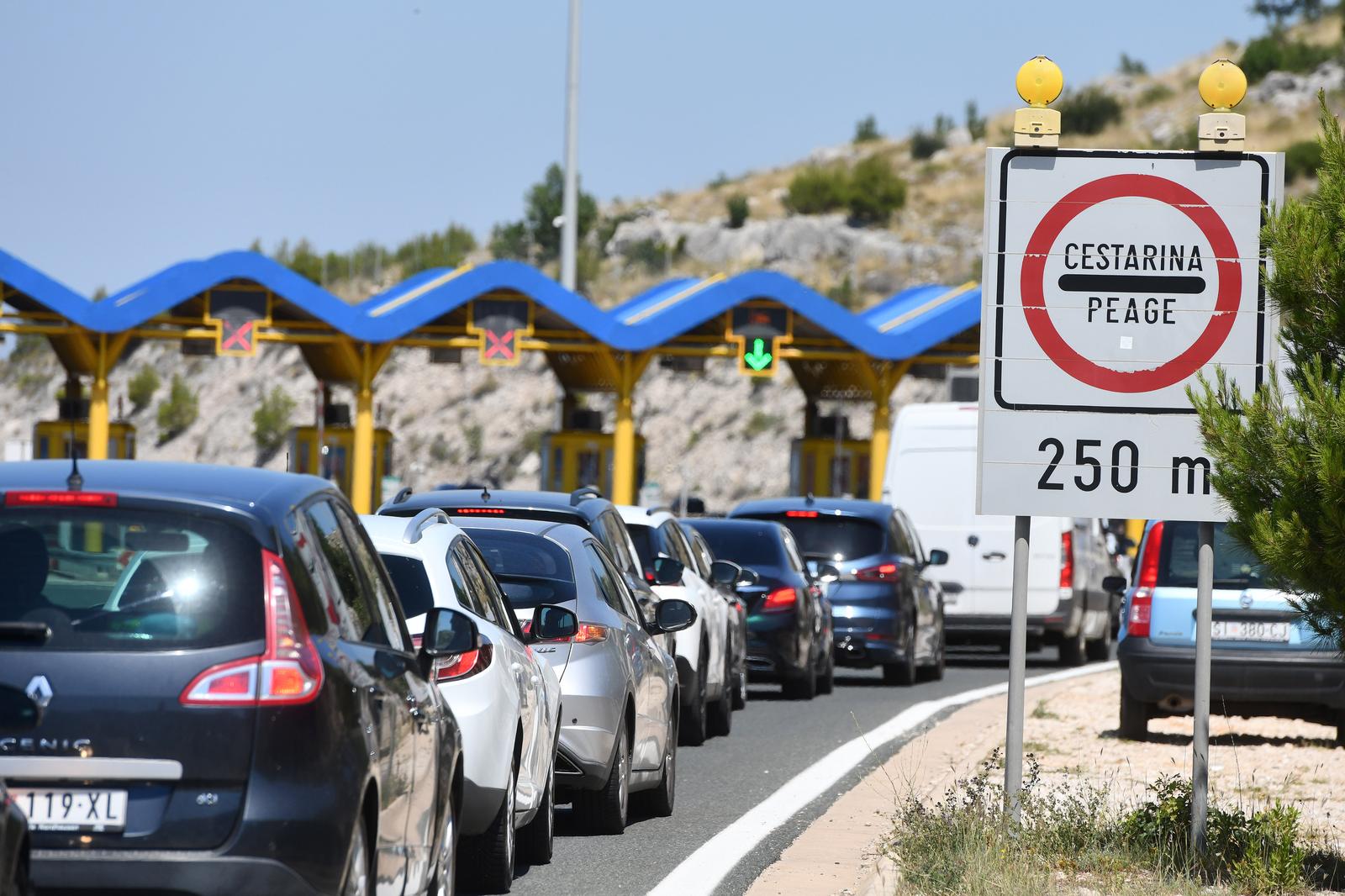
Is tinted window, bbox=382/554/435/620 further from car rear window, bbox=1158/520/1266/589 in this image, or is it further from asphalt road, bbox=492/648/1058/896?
car rear window, bbox=1158/520/1266/589

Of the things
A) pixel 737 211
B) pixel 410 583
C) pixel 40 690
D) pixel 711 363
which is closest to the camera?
pixel 40 690

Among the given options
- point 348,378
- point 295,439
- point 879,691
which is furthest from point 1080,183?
point 348,378

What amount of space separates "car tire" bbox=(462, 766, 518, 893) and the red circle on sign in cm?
288

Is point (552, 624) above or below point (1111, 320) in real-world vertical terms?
below

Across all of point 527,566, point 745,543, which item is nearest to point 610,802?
point 527,566

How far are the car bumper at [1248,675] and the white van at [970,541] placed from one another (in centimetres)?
1010

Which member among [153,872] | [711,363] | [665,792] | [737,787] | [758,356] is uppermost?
[711,363]

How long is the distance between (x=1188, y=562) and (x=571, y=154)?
1035 inches

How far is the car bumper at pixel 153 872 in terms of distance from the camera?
5.26m

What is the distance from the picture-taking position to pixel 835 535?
879 inches

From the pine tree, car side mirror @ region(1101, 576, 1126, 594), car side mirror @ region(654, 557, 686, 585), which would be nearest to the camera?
the pine tree

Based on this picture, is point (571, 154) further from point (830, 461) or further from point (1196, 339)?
point (1196, 339)

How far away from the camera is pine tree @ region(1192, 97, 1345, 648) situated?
26.1 feet

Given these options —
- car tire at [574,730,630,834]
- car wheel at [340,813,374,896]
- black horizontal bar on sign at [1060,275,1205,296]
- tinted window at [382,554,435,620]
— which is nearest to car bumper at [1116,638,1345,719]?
car tire at [574,730,630,834]
